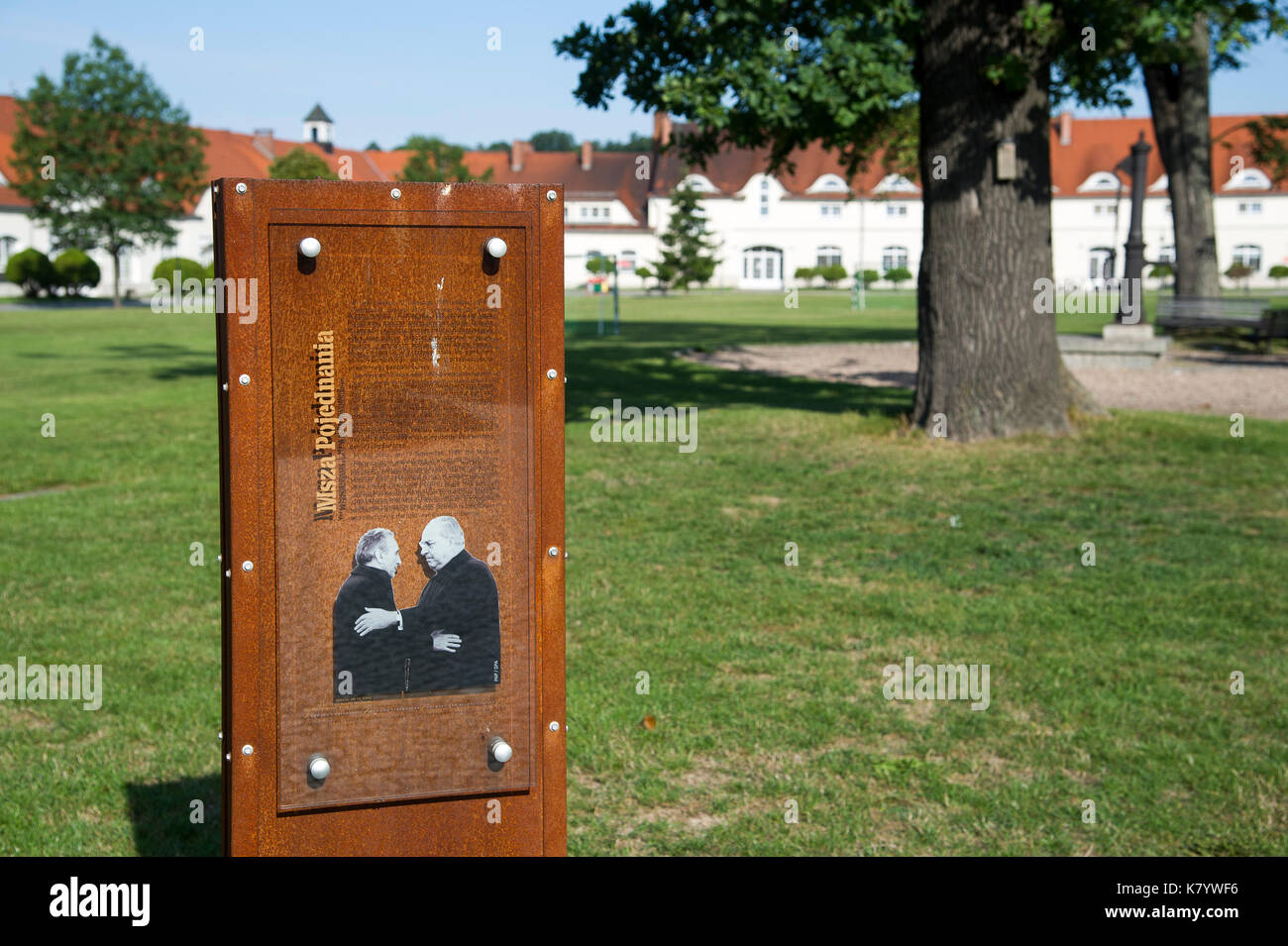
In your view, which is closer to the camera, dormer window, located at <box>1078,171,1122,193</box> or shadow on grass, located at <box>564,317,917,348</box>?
shadow on grass, located at <box>564,317,917,348</box>

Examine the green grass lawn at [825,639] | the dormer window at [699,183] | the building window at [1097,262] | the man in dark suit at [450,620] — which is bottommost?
the green grass lawn at [825,639]

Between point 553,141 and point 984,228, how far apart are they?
135 metres

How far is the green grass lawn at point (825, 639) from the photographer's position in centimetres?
436

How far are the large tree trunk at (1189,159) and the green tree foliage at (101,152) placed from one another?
1614 inches

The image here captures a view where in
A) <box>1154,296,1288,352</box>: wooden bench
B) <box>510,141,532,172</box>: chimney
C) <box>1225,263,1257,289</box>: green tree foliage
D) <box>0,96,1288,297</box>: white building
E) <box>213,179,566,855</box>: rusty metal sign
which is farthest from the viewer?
<box>510,141,532,172</box>: chimney

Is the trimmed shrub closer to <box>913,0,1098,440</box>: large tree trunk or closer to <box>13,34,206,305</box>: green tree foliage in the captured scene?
<box>13,34,206,305</box>: green tree foliage

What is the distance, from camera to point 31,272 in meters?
54.5

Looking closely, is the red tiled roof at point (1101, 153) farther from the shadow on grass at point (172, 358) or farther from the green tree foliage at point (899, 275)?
the shadow on grass at point (172, 358)

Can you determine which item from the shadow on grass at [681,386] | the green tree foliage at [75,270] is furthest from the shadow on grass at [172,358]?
the green tree foliage at [75,270]

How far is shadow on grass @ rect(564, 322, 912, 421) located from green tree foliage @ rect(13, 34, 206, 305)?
110 ft

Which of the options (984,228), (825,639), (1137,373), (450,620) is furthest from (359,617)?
(1137,373)

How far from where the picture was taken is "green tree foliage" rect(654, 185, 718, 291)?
72.1 m

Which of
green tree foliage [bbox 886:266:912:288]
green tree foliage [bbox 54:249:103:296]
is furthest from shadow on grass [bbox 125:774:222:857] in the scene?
green tree foliage [bbox 886:266:912:288]

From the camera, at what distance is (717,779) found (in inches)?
183
